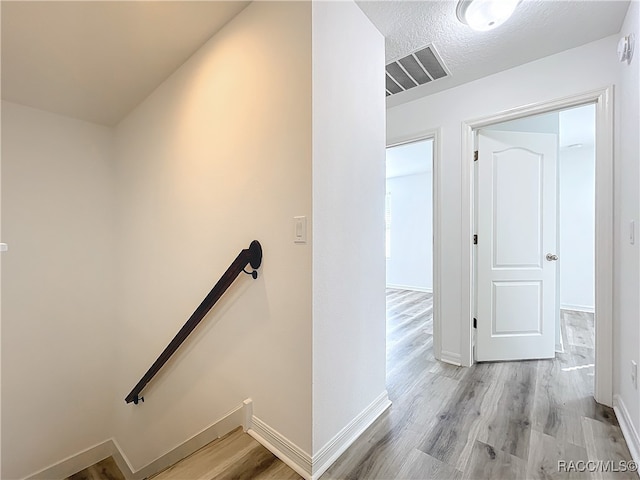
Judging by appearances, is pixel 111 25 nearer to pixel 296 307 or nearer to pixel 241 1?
pixel 241 1

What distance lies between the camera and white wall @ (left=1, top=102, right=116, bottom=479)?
2.41 meters

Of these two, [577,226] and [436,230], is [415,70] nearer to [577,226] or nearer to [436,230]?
[436,230]

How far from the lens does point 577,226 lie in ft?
14.4

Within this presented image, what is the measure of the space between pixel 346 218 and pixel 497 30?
5.20 feet

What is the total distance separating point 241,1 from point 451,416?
8.69 feet

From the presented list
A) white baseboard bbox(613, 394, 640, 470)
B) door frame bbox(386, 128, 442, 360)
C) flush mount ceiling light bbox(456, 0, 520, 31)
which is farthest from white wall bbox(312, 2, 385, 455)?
white baseboard bbox(613, 394, 640, 470)

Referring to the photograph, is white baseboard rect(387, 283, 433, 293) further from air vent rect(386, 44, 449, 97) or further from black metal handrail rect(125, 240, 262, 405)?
black metal handrail rect(125, 240, 262, 405)

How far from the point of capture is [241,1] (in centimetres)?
151

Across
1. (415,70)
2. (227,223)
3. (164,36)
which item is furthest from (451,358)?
(164,36)

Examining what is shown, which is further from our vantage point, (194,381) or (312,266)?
(194,381)

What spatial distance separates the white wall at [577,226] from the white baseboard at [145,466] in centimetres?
488

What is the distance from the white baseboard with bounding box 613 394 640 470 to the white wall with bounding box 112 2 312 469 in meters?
1.57

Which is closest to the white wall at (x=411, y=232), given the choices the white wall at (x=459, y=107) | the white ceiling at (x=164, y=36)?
the white wall at (x=459, y=107)

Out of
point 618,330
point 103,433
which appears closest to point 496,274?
point 618,330
